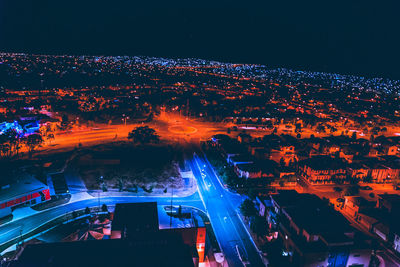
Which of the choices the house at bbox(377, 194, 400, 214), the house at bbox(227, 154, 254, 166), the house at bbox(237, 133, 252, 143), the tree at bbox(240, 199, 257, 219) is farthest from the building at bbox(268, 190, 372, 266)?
the house at bbox(237, 133, 252, 143)

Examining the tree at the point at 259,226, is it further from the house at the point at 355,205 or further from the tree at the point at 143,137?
the tree at the point at 143,137

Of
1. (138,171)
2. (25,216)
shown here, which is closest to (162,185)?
(138,171)

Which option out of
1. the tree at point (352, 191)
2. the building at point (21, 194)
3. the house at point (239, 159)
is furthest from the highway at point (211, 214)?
the tree at point (352, 191)

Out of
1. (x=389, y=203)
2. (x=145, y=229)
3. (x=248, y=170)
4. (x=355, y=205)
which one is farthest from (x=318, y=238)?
(x=145, y=229)

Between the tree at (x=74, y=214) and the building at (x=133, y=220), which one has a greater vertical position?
the building at (x=133, y=220)

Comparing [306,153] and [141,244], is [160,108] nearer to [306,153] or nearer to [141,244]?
[306,153]
